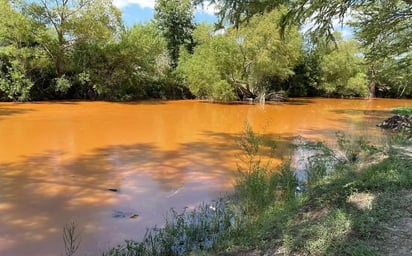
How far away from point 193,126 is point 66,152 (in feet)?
19.3

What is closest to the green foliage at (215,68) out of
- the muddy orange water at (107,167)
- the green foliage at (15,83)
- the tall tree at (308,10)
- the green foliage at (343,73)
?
the muddy orange water at (107,167)

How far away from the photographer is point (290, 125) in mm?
16297

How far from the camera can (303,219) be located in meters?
4.39

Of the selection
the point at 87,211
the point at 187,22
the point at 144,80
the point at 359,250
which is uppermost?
the point at 187,22

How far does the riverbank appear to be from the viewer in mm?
3582

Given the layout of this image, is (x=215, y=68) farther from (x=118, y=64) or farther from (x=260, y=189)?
(x=260, y=189)

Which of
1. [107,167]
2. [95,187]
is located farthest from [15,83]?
[95,187]

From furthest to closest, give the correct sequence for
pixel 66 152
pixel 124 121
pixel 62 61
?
pixel 62 61 < pixel 124 121 < pixel 66 152

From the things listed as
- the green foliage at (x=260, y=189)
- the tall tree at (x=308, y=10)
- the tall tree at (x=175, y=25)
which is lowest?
the green foliage at (x=260, y=189)

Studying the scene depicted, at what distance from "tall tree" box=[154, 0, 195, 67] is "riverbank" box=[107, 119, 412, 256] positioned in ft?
82.6

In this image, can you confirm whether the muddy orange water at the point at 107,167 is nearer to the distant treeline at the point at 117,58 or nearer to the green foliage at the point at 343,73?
the distant treeline at the point at 117,58

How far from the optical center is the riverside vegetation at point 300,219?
11.8 ft

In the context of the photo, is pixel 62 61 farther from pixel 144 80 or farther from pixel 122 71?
pixel 144 80

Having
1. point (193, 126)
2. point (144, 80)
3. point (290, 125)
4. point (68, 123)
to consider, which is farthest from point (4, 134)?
point (144, 80)
